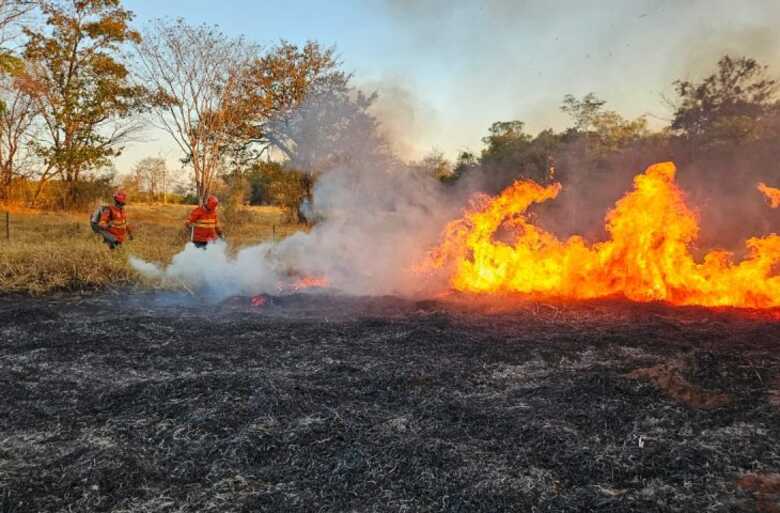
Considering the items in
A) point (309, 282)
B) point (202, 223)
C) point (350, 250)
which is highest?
point (202, 223)

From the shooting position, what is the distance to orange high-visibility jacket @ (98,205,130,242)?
11.5 metres

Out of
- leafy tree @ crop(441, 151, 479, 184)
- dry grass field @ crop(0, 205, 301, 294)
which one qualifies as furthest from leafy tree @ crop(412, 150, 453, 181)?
dry grass field @ crop(0, 205, 301, 294)

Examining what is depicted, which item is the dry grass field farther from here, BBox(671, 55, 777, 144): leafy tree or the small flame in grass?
BBox(671, 55, 777, 144): leafy tree

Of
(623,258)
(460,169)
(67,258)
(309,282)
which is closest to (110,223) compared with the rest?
(67,258)

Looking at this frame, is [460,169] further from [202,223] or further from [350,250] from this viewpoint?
[202,223]

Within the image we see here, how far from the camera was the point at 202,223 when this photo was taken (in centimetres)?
1054

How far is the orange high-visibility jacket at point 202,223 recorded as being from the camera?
10508 millimetres

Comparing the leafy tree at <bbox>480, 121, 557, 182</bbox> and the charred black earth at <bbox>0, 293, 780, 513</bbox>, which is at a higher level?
the leafy tree at <bbox>480, 121, 557, 182</bbox>

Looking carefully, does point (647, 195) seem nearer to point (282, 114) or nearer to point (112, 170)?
point (282, 114)

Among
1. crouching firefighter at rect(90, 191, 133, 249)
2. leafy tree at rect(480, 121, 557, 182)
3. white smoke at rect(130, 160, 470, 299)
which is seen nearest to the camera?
white smoke at rect(130, 160, 470, 299)

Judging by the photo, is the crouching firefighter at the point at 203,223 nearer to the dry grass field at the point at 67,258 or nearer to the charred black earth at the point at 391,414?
the dry grass field at the point at 67,258

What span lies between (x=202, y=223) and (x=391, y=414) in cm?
749

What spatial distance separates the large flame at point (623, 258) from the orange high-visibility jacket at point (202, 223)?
4.54 metres

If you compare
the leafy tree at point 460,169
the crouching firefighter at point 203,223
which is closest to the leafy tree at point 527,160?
the leafy tree at point 460,169
